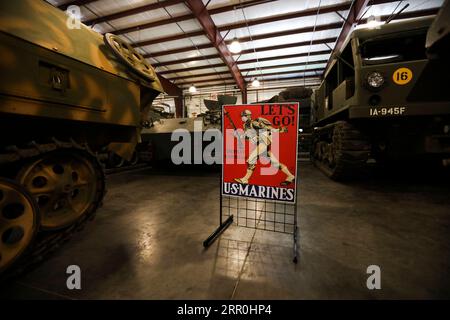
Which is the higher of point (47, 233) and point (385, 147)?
point (385, 147)

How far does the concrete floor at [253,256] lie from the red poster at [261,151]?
0.49m

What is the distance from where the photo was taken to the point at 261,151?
183 centimetres

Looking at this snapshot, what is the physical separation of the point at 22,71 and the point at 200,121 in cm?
438

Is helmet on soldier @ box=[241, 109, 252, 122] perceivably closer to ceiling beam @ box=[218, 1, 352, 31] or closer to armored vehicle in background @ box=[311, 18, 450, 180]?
armored vehicle in background @ box=[311, 18, 450, 180]

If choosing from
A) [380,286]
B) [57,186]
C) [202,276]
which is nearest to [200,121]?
[57,186]

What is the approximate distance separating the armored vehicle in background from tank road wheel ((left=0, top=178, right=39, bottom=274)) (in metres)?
3.95

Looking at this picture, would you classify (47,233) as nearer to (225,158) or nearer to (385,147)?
(225,158)

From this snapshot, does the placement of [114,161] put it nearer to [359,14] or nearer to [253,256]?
[253,256]

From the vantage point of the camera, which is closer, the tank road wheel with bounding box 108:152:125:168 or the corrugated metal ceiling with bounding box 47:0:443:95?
the tank road wheel with bounding box 108:152:125:168

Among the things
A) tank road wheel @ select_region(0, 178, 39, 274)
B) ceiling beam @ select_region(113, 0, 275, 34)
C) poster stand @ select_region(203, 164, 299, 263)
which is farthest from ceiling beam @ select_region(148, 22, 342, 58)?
tank road wheel @ select_region(0, 178, 39, 274)

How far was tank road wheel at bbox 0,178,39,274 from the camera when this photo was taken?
4.38 ft

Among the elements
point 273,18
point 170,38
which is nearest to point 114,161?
point 170,38

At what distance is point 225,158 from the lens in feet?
6.45
